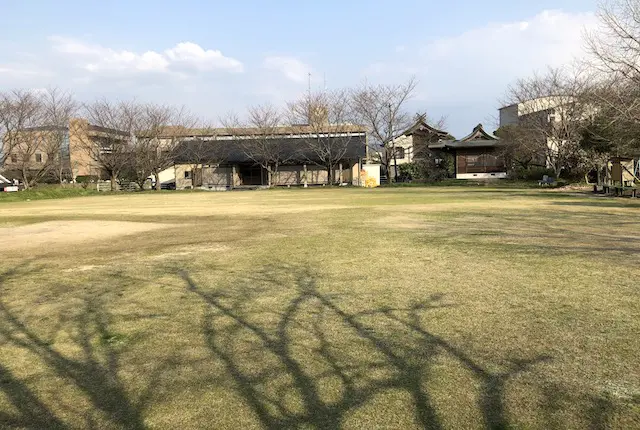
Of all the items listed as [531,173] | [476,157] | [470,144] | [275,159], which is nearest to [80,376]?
[275,159]

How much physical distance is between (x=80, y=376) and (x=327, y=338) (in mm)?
1602

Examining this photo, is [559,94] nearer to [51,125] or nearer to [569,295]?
[569,295]

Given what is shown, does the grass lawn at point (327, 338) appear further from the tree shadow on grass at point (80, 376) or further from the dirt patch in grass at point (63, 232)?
the dirt patch in grass at point (63, 232)

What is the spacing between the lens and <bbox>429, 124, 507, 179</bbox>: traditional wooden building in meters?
41.7

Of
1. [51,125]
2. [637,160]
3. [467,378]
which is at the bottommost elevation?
[467,378]

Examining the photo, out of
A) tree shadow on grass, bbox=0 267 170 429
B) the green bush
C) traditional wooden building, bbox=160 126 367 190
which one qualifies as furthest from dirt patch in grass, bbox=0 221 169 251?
the green bush

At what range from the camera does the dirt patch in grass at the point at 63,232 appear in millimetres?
9195

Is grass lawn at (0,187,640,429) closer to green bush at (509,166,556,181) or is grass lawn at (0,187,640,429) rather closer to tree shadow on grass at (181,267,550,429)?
tree shadow on grass at (181,267,550,429)

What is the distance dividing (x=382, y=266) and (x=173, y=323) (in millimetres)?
2896

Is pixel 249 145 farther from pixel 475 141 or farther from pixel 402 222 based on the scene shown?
pixel 402 222

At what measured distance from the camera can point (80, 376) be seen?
2.95m

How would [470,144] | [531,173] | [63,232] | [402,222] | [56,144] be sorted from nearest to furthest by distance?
[63,232] < [402,222] < [56,144] < [531,173] < [470,144]

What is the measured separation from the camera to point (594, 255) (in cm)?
640

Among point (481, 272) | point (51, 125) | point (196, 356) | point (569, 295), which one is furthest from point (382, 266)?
point (51, 125)
